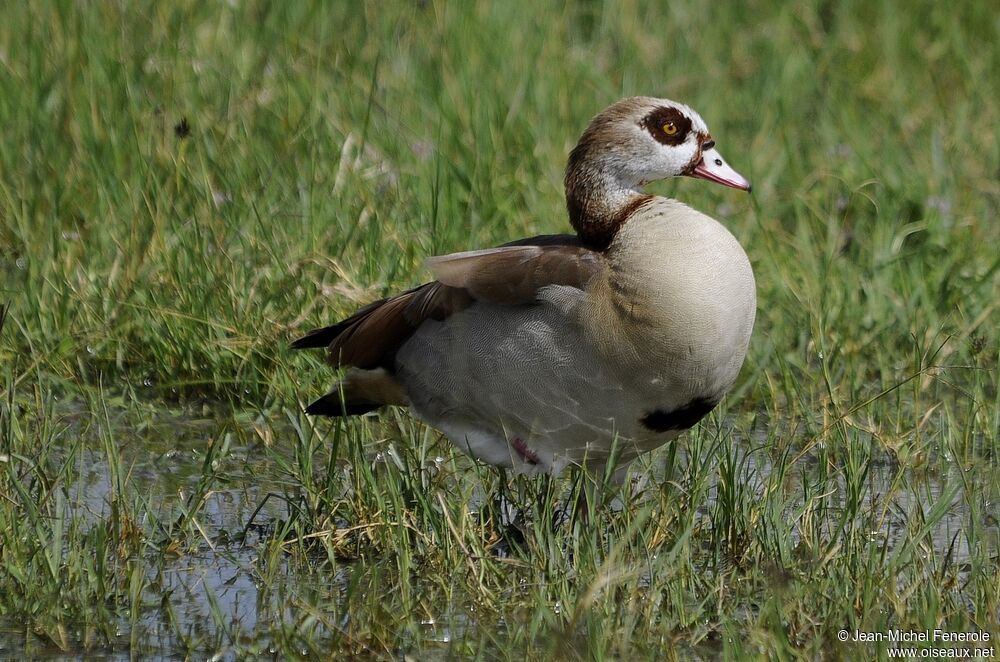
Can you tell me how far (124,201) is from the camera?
19.3ft

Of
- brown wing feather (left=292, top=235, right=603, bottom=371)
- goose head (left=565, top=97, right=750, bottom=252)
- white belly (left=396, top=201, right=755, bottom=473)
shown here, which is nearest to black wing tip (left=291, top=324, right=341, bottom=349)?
brown wing feather (left=292, top=235, right=603, bottom=371)

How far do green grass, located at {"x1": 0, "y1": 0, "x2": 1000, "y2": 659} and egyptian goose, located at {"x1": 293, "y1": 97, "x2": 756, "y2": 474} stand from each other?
16 centimetres

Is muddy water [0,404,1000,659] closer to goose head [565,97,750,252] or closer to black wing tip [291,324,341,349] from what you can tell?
black wing tip [291,324,341,349]

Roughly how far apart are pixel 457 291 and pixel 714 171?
0.80 m

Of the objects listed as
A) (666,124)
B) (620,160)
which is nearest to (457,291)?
(620,160)

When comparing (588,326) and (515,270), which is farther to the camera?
(515,270)

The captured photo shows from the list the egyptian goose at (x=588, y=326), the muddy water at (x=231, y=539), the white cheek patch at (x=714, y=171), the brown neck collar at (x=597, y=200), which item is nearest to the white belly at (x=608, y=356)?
the egyptian goose at (x=588, y=326)

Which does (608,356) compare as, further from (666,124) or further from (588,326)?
(666,124)

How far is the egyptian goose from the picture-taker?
3.94m

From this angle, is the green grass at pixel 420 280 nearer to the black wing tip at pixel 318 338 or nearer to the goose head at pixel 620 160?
the black wing tip at pixel 318 338

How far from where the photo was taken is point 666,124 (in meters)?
4.33

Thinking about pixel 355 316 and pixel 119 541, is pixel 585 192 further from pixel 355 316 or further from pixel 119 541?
pixel 119 541

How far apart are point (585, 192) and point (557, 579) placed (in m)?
1.17

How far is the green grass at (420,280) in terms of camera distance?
3.61m
